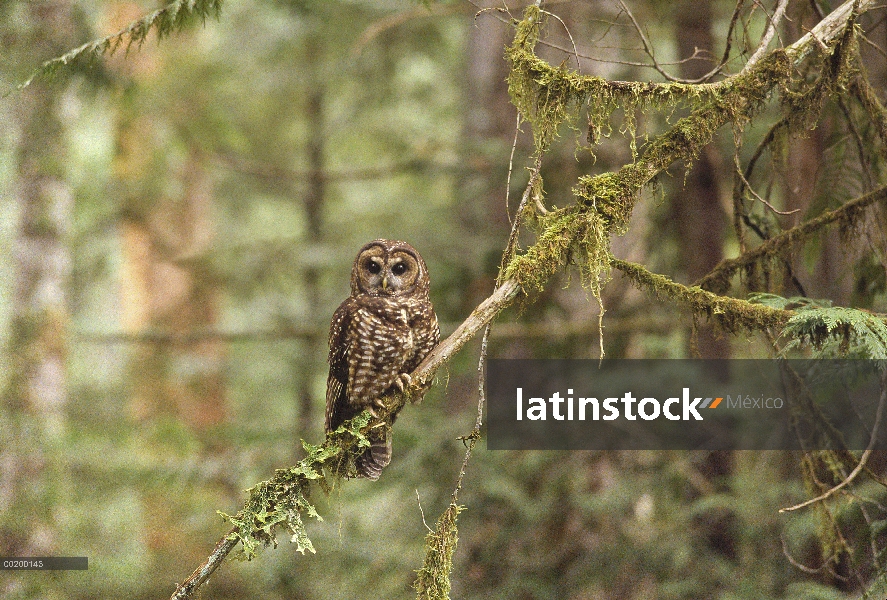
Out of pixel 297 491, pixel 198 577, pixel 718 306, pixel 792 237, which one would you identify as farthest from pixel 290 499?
pixel 792 237

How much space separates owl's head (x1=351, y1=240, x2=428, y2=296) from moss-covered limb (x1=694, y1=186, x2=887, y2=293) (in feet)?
4.88

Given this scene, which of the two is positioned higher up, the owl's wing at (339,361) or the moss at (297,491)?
the owl's wing at (339,361)

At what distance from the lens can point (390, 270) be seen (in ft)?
13.3

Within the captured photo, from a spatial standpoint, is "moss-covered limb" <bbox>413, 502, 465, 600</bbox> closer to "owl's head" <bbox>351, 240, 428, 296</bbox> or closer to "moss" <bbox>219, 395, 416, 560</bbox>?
"moss" <bbox>219, 395, 416, 560</bbox>

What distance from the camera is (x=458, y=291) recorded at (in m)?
6.66

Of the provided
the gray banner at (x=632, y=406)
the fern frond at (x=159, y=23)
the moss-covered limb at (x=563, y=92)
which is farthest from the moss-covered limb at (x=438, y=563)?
the gray banner at (x=632, y=406)

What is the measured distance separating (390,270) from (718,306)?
6.07ft

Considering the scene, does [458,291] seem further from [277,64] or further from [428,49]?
[277,64]

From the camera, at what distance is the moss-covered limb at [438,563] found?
2.70m

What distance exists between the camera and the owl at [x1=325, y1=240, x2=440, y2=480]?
393 centimetres

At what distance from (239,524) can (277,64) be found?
29.4 feet

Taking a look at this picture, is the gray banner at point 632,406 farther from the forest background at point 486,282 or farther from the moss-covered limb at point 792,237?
the moss-covered limb at point 792,237

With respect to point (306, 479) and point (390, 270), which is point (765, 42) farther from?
point (306, 479)

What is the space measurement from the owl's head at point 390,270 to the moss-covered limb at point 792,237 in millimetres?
1489
